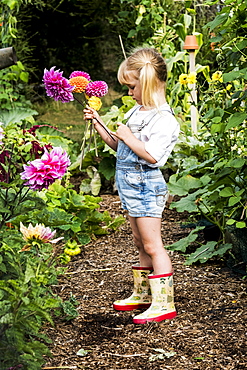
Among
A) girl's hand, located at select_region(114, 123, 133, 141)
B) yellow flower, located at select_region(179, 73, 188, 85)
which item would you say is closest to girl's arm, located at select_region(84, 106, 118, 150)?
girl's hand, located at select_region(114, 123, 133, 141)

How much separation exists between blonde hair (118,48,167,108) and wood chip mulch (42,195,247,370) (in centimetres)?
99

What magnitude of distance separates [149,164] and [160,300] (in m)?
0.62

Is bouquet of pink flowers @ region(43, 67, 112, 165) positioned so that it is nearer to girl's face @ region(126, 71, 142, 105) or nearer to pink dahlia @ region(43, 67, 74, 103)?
pink dahlia @ region(43, 67, 74, 103)

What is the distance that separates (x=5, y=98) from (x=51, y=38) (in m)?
4.18

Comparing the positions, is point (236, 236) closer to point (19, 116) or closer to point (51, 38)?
point (19, 116)

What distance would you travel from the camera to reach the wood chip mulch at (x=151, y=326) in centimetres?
227

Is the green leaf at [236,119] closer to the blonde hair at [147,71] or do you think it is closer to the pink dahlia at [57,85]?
the blonde hair at [147,71]

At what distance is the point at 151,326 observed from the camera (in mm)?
2545

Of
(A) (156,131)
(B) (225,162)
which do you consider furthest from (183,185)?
(A) (156,131)

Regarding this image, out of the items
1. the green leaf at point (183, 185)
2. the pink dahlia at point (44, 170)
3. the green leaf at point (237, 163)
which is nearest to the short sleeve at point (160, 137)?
the green leaf at point (237, 163)

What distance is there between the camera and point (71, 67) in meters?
9.70

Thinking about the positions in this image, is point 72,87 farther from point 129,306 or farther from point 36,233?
point 129,306

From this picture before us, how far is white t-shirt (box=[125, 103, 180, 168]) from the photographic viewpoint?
2533 millimetres

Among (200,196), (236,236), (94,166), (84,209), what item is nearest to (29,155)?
(84,209)
